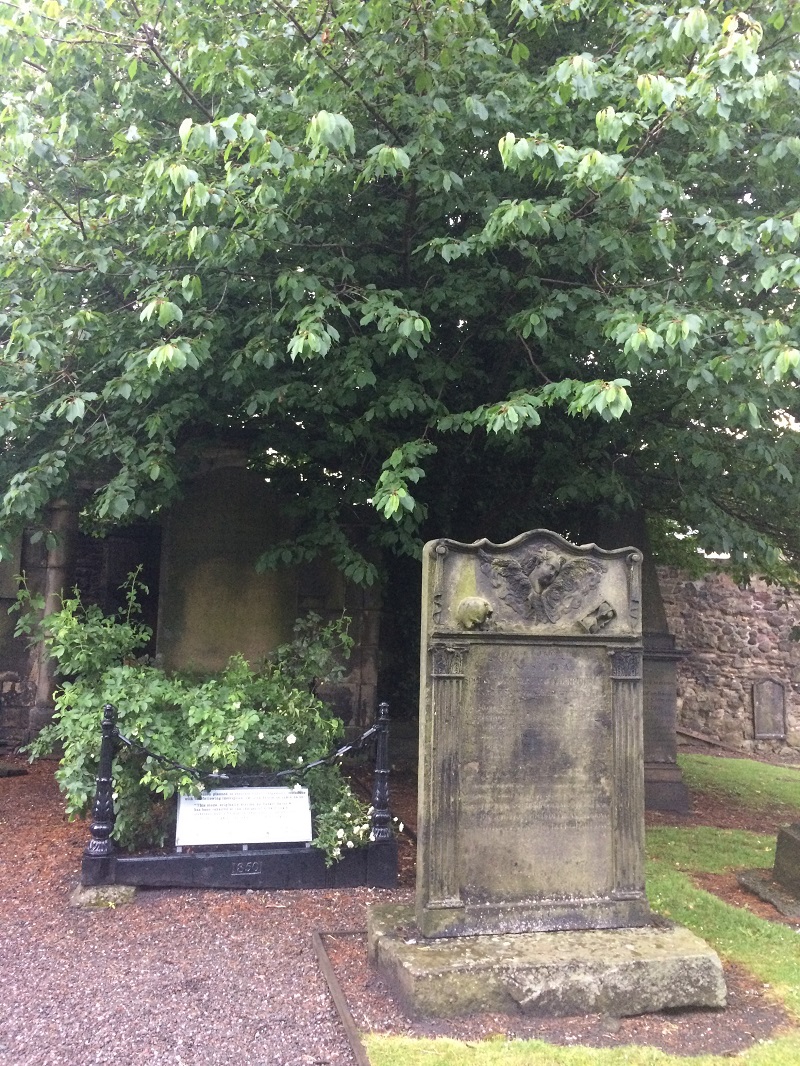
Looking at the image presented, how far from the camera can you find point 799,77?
448 centimetres

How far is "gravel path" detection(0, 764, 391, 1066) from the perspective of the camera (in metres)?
3.18

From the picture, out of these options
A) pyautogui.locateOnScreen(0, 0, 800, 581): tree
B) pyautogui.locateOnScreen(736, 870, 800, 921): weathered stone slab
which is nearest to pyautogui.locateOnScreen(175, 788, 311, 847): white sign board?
pyautogui.locateOnScreen(0, 0, 800, 581): tree

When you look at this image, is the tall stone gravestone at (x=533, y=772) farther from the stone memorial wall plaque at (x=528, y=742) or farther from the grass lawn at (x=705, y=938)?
the grass lawn at (x=705, y=938)

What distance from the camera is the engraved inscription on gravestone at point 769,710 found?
50.4 feet

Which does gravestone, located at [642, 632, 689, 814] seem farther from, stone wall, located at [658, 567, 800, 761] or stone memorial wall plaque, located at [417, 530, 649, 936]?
stone wall, located at [658, 567, 800, 761]

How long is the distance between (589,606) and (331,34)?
12.4ft

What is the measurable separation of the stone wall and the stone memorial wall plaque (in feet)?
40.6

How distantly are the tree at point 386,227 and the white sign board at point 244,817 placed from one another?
6.52ft

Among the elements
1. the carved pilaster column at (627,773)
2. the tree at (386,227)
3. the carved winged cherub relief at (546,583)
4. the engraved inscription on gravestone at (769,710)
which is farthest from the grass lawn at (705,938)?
the engraved inscription on gravestone at (769,710)

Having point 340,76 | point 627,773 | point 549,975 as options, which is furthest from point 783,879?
point 340,76

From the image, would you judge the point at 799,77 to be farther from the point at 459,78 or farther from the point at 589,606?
the point at 589,606

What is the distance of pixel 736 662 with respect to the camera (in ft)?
51.9

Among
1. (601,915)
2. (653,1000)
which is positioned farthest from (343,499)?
(653,1000)

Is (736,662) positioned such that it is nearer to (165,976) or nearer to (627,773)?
(627,773)
